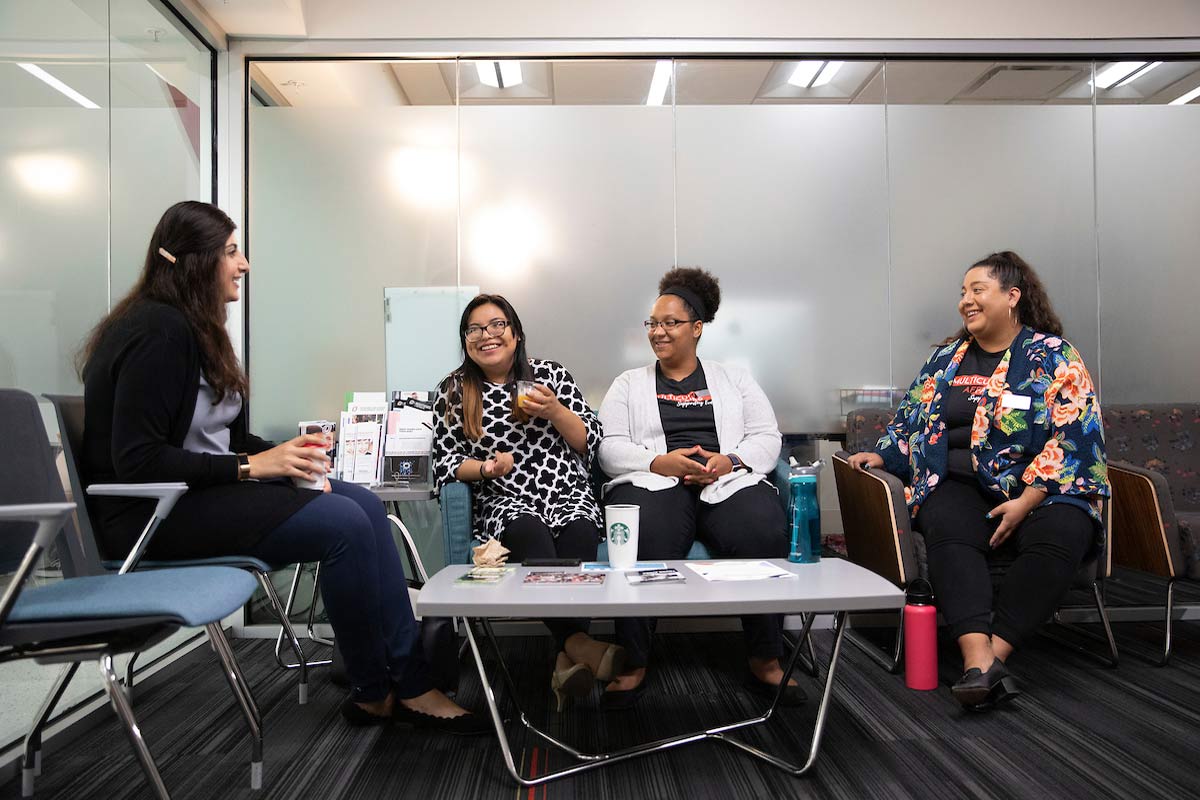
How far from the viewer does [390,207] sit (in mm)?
3500

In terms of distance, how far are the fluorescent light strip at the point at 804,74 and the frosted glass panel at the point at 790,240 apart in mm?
99

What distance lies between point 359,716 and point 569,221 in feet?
6.92

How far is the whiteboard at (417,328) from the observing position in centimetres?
349

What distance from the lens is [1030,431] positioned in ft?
8.95

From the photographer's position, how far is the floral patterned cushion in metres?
3.34

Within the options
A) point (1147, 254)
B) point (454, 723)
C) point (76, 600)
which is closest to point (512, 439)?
point (454, 723)

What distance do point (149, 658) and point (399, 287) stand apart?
1.66m

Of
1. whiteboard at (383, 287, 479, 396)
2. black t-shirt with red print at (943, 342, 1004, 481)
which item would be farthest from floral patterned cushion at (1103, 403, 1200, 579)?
whiteboard at (383, 287, 479, 396)

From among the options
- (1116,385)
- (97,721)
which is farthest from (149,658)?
(1116,385)

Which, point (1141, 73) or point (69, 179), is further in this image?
point (1141, 73)

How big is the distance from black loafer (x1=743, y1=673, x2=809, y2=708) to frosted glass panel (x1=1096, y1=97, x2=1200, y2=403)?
7.03 feet

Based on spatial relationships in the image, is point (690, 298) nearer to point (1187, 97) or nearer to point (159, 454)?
point (159, 454)

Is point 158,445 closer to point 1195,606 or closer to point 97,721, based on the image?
point 97,721

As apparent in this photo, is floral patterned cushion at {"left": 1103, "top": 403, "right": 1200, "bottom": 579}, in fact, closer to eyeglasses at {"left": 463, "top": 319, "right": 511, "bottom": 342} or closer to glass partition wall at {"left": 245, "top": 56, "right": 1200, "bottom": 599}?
glass partition wall at {"left": 245, "top": 56, "right": 1200, "bottom": 599}
